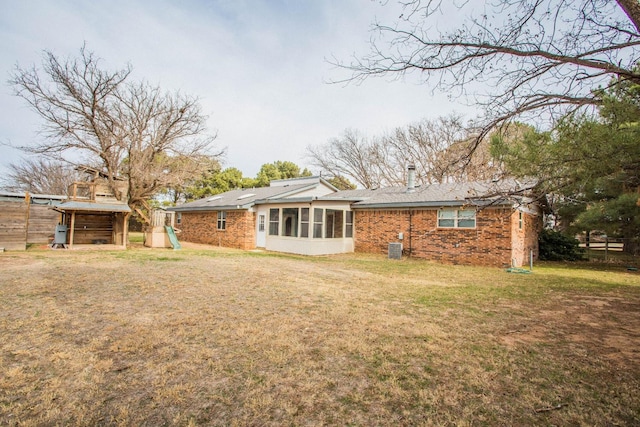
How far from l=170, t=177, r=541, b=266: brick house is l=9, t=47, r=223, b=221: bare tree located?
3.69 metres

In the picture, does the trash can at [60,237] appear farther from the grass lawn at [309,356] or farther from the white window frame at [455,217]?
the white window frame at [455,217]

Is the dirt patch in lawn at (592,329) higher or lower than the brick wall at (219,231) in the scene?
lower

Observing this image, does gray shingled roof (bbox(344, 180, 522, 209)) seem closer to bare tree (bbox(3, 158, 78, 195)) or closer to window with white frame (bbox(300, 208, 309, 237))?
window with white frame (bbox(300, 208, 309, 237))

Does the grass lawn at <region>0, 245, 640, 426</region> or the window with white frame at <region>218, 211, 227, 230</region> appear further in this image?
the window with white frame at <region>218, 211, 227, 230</region>

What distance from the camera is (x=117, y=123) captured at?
1398 cm

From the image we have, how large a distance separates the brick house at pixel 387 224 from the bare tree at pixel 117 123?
12.1 feet

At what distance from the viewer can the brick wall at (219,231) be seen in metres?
16.6

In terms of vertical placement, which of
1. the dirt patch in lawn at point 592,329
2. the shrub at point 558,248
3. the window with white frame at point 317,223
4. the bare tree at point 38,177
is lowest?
the dirt patch in lawn at point 592,329

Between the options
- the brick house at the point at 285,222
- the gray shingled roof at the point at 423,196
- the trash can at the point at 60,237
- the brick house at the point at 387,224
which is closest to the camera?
the brick house at the point at 387,224

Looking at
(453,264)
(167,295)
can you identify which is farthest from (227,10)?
(453,264)

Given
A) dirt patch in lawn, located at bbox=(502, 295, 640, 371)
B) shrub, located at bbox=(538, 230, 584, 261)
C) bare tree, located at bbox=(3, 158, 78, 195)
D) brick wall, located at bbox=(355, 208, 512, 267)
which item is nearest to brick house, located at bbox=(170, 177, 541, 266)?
brick wall, located at bbox=(355, 208, 512, 267)

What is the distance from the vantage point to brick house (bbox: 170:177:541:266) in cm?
1211

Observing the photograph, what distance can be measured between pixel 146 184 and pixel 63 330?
1301cm

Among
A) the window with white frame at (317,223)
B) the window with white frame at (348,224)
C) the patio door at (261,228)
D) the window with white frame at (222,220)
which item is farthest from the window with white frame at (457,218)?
the window with white frame at (222,220)
